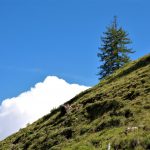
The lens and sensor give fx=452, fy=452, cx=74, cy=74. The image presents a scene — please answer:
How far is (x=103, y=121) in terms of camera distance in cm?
2978

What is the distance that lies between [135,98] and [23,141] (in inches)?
426

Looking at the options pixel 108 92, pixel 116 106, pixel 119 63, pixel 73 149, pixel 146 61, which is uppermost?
pixel 119 63

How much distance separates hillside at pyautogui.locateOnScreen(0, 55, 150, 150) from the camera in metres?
25.4

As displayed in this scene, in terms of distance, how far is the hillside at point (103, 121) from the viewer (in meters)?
25.4

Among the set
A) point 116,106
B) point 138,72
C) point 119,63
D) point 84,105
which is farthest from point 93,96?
point 119,63

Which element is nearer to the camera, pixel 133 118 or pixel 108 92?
pixel 133 118

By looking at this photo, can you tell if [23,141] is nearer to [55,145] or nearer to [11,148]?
[11,148]

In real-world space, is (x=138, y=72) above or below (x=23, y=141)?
above

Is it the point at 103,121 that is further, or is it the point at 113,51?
the point at 113,51

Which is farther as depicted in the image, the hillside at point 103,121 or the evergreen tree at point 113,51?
the evergreen tree at point 113,51

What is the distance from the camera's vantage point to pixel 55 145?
31.0 metres

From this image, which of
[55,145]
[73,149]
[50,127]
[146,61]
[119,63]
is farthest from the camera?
[119,63]

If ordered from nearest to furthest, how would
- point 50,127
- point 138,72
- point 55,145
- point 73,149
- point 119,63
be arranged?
point 73,149 → point 55,145 → point 50,127 → point 138,72 → point 119,63

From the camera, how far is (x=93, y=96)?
38469 millimetres
